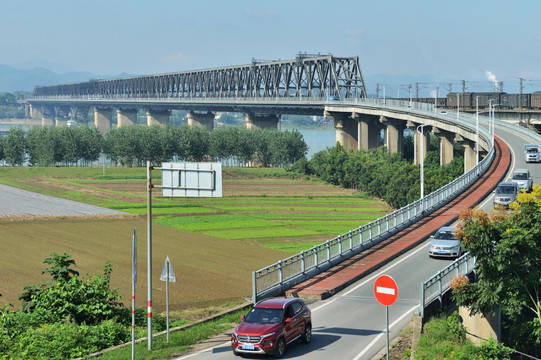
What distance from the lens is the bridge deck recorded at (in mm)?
33803

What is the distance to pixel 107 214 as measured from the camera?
8138cm

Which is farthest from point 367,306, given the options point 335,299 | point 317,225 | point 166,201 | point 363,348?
point 166,201

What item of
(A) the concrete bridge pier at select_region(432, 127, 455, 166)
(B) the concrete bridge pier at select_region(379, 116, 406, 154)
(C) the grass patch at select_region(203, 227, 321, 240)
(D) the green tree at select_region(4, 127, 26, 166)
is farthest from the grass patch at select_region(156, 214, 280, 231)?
(D) the green tree at select_region(4, 127, 26, 166)

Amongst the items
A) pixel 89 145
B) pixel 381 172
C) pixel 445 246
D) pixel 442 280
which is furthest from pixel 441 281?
pixel 89 145

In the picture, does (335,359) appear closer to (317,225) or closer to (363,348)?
(363,348)

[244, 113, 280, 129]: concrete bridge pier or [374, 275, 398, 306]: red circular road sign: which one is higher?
[244, 113, 280, 129]: concrete bridge pier

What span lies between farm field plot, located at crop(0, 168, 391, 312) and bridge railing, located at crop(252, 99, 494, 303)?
568 centimetres

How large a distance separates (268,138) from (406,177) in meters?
71.8

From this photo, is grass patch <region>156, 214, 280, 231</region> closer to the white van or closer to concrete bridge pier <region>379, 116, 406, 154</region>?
the white van

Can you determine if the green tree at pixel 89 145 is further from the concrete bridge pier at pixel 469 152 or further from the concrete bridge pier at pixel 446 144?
the concrete bridge pier at pixel 469 152

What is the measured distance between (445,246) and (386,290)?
17.2 metres

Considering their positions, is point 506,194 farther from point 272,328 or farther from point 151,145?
point 151,145

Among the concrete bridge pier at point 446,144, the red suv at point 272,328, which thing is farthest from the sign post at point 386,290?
the concrete bridge pier at point 446,144

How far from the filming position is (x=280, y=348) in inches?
949
